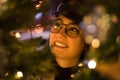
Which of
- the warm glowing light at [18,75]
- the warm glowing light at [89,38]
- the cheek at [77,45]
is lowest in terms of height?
the warm glowing light at [18,75]

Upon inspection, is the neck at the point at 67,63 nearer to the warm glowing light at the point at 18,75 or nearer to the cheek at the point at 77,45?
the cheek at the point at 77,45

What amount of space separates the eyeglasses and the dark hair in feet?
0.06

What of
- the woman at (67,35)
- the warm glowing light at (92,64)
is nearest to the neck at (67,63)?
the woman at (67,35)

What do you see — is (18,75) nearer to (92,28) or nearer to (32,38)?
(32,38)

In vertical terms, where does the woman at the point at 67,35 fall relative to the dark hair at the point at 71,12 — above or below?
below

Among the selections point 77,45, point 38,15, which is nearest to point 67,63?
point 77,45

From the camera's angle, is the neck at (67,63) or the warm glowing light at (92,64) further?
the neck at (67,63)

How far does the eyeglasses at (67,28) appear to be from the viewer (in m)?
0.66

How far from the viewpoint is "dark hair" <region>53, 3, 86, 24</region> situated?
2.15 feet

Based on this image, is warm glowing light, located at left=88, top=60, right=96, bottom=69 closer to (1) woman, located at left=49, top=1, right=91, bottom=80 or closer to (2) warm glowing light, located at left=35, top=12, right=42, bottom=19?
(1) woman, located at left=49, top=1, right=91, bottom=80

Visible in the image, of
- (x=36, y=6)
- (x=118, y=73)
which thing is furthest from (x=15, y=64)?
(x=118, y=73)

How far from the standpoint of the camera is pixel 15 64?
0.60 m

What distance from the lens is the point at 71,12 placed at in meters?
0.67

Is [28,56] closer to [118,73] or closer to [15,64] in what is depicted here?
[15,64]
